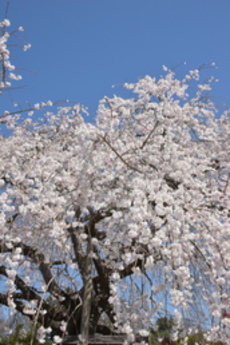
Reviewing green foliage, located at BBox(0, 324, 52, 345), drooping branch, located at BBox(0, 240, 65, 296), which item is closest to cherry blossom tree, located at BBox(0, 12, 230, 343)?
drooping branch, located at BBox(0, 240, 65, 296)

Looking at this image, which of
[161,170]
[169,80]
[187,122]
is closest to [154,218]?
[161,170]

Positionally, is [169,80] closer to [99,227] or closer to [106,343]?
[99,227]

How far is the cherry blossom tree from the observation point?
3141 mm

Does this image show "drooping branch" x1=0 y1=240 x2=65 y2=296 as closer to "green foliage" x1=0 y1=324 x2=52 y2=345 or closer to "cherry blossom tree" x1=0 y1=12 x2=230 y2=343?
"cherry blossom tree" x1=0 y1=12 x2=230 y2=343

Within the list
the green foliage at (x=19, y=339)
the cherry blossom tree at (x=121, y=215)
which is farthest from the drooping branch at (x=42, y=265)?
the green foliage at (x=19, y=339)

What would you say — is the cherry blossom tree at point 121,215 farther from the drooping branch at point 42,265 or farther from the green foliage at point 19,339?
the green foliage at point 19,339

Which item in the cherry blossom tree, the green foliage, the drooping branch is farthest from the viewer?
the green foliage

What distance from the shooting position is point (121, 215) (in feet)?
10.9

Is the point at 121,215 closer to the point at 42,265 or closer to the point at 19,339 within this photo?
the point at 42,265

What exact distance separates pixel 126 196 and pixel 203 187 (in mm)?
930

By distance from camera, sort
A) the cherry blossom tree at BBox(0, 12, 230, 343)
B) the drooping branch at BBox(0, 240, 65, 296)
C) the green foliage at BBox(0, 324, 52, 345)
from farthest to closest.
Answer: the green foliage at BBox(0, 324, 52, 345)
the drooping branch at BBox(0, 240, 65, 296)
the cherry blossom tree at BBox(0, 12, 230, 343)

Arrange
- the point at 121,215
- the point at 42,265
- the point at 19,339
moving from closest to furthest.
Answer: the point at 121,215
the point at 42,265
the point at 19,339

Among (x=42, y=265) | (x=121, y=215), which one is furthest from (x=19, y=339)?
(x=121, y=215)

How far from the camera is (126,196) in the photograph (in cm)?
360
